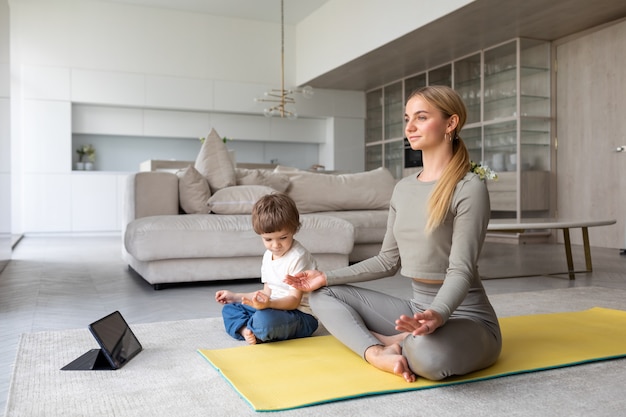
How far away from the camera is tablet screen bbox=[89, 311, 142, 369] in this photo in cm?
179

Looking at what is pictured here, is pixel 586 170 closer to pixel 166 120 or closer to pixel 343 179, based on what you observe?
pixel 343 179

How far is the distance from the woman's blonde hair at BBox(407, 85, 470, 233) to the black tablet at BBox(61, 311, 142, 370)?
1.02 meters

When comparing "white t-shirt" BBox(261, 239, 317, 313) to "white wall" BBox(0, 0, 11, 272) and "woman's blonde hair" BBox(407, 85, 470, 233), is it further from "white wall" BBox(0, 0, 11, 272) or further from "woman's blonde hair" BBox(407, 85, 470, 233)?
"white wall" BBox(0, 0, 11, 272)

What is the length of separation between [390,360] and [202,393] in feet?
1.72

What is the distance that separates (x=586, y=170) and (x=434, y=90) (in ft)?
17.7

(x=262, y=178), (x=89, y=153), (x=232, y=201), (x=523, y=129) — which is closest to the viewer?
(x=232, y=201)

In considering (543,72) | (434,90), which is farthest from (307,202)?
(543,72)

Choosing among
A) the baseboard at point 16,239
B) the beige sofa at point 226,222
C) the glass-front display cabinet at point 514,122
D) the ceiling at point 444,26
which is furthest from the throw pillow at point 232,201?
the glass-front display cabinet at point 514,122

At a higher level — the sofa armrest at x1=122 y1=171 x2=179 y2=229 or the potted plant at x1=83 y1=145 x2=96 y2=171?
the potted plant at x1=83 y1=145 x2=96 y2=171

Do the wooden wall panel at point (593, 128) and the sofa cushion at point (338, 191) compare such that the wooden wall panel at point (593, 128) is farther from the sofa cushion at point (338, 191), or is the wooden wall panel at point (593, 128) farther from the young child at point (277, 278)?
the young child at point (277, 278)

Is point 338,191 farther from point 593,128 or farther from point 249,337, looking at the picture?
point 593,128

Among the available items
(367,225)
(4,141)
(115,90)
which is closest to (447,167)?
(367,225)

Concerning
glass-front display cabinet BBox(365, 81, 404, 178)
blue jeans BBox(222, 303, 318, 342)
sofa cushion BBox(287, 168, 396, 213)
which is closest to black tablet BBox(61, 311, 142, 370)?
blue jeans BBox(222, 303, 318, 342)

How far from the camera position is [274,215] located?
201 cm
